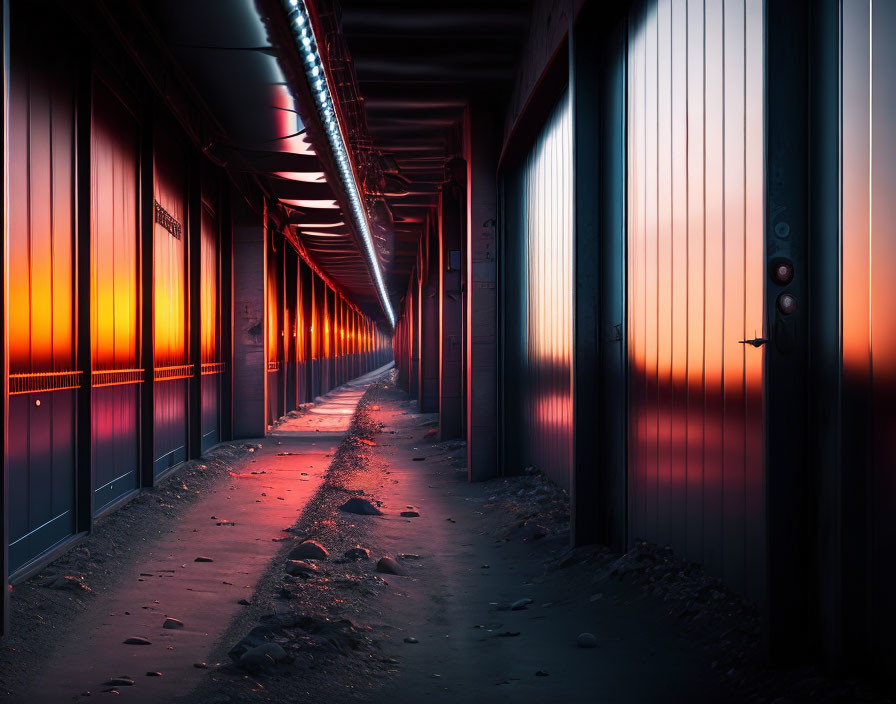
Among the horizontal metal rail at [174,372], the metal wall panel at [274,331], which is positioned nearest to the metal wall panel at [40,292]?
the horizontal metal rail at [174,372]

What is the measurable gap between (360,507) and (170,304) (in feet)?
12.0

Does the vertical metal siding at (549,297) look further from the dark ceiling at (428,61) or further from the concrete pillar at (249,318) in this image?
the concrete pillar at (249,318)

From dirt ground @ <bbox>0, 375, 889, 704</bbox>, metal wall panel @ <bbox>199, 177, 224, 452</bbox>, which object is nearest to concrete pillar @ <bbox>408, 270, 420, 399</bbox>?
metal wall panel @ <bbox>199, 177, 224, 452</bbox>

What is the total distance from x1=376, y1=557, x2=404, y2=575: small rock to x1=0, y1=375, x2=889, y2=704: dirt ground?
A: 1cm

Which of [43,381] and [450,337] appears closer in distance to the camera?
[43,381]

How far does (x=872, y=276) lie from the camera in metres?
2.66

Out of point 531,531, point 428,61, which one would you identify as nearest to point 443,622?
point 531,531

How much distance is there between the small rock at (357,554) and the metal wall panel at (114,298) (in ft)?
8.02

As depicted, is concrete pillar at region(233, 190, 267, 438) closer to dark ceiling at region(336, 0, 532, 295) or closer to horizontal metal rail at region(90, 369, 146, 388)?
dark ceiling at region(336, 0, 532, 295)

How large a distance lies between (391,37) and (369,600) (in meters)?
5.49

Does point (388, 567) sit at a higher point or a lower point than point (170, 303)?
lower

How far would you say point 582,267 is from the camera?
5559 millimetres

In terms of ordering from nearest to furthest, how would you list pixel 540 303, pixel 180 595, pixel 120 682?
pixel 120 682 < pixel 180 595 < pixel 540 303

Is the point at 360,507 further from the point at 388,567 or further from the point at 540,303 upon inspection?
the point at 540,303
